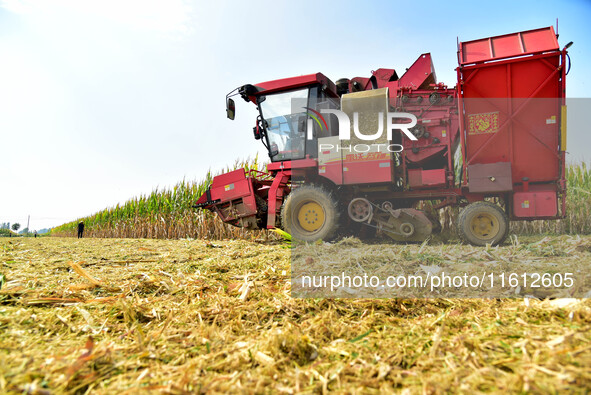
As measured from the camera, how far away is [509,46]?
5621mm

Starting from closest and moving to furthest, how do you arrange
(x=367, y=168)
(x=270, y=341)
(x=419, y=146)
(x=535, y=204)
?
(x=270, y=341)
(x=535, y=204)
(x=367, y=168)
(x=419, y=146)

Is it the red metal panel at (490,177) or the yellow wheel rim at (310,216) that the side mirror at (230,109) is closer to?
the yellow wheel rim at (310,216)

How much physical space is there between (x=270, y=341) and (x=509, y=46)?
6217 mm

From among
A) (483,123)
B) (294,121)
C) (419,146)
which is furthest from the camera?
(294,121)

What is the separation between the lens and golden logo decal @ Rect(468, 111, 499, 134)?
570 centimetres

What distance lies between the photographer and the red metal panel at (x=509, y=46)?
17.9 feet

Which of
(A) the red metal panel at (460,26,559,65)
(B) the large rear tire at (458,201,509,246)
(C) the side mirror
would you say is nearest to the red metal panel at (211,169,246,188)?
(C) the side mirror

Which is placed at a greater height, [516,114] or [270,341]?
[516,114]

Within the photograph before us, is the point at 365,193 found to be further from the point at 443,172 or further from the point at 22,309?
the point at 22,309

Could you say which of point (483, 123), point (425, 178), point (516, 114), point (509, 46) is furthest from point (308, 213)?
point (509, 46)

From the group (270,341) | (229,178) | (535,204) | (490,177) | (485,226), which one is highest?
(229,178)

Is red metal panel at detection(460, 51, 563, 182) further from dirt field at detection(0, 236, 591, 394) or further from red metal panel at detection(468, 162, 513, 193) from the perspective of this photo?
dirt field at detection(0, 236, 591, 394)

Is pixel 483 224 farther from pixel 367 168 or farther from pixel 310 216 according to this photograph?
pixel 310 216

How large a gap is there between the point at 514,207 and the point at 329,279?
3.94 meters
